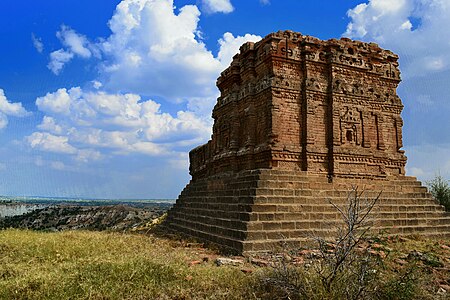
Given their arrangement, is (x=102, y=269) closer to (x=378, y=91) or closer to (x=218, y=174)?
(x=218, y=174)

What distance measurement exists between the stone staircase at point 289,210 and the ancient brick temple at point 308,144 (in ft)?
0.12

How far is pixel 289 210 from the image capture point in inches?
420

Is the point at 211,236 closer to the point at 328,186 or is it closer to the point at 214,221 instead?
the point at 214,221

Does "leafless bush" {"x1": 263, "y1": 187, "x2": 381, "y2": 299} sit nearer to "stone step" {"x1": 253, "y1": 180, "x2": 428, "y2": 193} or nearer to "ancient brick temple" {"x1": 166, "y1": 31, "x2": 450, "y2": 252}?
"ancient brick temple" {"x1": 166, "y1": 31, "x2": 450, "y2": 252}

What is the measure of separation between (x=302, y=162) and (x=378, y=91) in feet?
15.3

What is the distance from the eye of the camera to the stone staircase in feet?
32.4

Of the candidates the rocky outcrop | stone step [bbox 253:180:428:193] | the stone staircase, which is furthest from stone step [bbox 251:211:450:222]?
the rocky outcrop

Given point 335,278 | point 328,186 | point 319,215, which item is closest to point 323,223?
point 319,215

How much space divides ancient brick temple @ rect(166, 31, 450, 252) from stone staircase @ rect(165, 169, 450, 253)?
0.04 m

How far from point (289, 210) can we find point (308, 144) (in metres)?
2.93

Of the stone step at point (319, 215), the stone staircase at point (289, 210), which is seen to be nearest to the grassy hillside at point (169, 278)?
the stone staircase at point (289, 210)

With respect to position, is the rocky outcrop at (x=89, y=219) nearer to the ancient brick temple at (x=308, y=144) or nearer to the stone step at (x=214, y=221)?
the stone step at (x=214, y=221)

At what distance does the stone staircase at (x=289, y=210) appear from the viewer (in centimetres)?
988

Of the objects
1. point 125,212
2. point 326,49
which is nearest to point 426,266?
point 326,49
